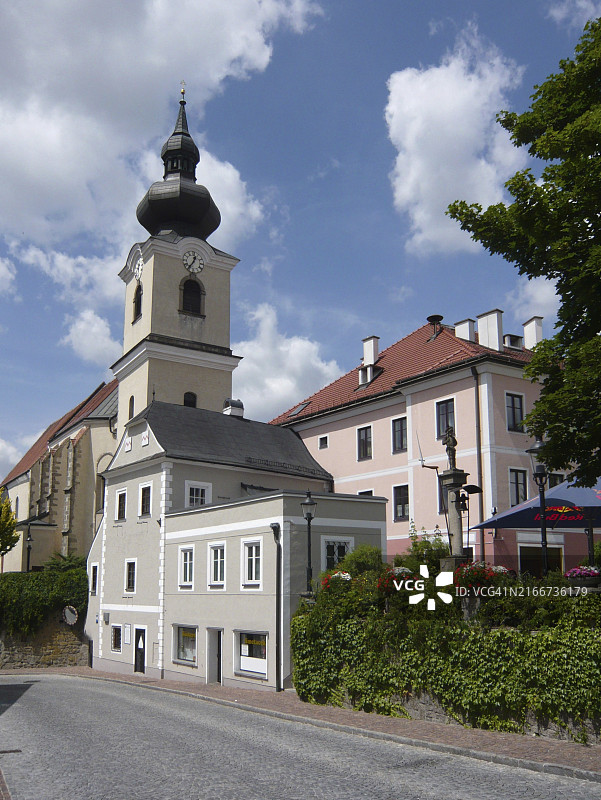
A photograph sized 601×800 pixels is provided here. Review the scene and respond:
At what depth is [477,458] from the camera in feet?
98.7

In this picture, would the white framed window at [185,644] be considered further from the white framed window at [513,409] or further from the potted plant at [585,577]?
the potted plant at [585,577]

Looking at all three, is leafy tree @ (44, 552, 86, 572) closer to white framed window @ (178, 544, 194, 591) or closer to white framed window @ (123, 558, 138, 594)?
white framed window @ (123, 558, 138, 594)

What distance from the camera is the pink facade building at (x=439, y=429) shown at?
1168 inches

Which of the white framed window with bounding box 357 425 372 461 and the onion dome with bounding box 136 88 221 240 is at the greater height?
the onion dome with bounding box 136 88 221 240

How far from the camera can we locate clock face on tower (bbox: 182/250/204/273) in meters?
45.9

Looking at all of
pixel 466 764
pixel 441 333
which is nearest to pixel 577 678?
pixel 466 764

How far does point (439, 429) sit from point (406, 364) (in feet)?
15.8

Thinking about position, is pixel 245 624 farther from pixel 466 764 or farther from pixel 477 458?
pixel 466 764

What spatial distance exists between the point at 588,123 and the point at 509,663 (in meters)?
9.99

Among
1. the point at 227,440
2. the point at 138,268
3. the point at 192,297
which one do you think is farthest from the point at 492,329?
the point at 138,268

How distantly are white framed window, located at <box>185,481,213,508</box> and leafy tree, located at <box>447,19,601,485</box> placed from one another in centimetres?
1806

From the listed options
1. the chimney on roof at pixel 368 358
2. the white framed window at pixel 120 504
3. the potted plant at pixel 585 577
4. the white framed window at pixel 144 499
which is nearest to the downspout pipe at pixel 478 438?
the chimney on roof at pixel 368 358

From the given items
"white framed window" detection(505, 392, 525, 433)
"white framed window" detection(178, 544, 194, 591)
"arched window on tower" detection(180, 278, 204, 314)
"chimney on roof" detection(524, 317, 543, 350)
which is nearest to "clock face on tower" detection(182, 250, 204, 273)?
"arched window on tower" detection(180, 278, 204, 314)

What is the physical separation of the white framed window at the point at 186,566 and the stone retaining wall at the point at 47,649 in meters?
13.7
